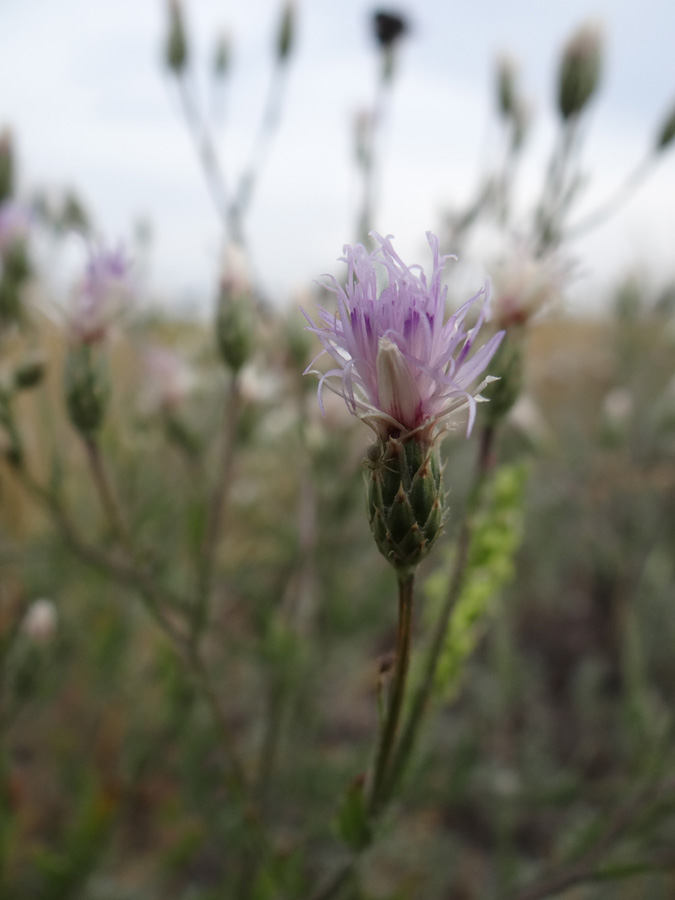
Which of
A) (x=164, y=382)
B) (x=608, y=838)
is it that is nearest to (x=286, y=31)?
(x=164, y=382)

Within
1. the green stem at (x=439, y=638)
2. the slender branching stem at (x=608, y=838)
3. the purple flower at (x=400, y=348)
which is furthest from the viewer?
the slender branching stem at (x=608, y=838)

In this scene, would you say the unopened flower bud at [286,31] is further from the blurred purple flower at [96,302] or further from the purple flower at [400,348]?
the purple flower at [400,348]

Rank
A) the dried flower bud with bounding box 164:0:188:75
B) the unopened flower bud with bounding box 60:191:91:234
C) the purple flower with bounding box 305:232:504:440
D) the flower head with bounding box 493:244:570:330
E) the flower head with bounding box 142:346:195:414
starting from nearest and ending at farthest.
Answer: the purple flower with bounding box 305:232:504:440 < the flower head with bounding box 493:244:570:330 < the dried flower bud with bounding box 164:0:188:75 < the flower head with bounding box 142:346:195:414 < the unopened flower bud with bounding box 60:191:91:234

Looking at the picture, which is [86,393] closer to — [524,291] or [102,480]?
[102,480]

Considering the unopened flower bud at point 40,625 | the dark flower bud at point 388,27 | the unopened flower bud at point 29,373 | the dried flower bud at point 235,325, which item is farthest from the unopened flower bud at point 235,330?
the dark flower bud at point 388,27

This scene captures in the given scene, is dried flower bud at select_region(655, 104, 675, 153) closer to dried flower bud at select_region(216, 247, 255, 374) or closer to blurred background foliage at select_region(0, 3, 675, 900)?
blurred background foliage at select_region(0, 3, 675, 900)

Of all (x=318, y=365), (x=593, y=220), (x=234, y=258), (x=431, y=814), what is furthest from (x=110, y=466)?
(x=593, y=220)

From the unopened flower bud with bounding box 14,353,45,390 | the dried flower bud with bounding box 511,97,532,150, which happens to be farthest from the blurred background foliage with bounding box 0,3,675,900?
the dried flower bud with bounding box 511,97,532,150
